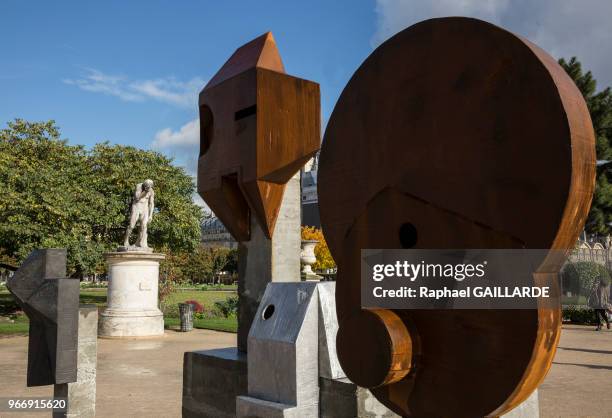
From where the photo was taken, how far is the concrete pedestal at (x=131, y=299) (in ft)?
46.9

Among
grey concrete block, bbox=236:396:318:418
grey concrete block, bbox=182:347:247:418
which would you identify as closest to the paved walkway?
grey concrete block, bbox=182:347:247:418

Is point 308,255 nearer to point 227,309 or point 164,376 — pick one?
point 227,309

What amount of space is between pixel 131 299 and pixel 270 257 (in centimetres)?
1098

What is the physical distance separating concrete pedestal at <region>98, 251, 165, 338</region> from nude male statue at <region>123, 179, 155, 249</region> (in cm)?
83

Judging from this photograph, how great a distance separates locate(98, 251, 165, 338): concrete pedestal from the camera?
14289mm

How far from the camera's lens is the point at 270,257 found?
4.72 m

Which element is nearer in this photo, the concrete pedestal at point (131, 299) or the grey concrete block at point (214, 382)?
the grey concrete block at point (214, 382)

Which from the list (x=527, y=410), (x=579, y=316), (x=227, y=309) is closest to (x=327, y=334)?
(x=527, y=410)

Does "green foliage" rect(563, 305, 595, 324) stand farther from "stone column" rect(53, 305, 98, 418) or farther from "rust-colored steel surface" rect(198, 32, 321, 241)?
"stone column" rect(53, 305, 98, 418)

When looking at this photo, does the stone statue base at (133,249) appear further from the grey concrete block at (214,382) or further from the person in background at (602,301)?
the person in background at (602,301)

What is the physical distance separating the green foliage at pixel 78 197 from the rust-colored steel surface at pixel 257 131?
1656 cm

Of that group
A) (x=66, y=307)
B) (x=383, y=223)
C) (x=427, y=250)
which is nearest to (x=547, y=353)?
(x=427, y=250)

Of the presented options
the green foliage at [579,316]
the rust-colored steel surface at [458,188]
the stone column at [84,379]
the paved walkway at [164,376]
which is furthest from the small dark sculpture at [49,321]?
the green foliage at [579,316]

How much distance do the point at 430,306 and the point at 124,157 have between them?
90.8 ft
